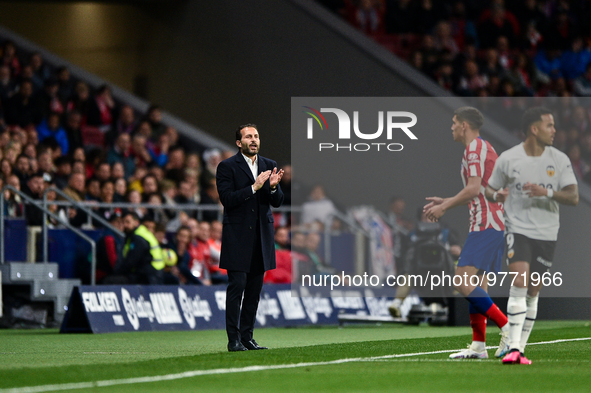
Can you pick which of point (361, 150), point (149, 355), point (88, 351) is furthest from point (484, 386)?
point (361, 150)

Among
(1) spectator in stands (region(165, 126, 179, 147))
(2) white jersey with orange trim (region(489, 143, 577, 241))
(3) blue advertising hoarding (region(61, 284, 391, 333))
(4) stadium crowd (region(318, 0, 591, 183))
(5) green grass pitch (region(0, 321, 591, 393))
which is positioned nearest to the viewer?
(5) green grass pitch (region(0, 321, 591, 393))

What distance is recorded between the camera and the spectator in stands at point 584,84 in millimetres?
23000

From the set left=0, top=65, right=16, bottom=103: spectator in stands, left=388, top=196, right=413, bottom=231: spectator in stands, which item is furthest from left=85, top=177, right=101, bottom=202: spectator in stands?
left=388, top=196, right=413, bottom=231: spectator in stands

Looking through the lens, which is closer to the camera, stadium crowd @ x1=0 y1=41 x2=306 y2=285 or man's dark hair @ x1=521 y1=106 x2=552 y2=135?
man's dark hair @ x1=521 y1=106 x2=552 y2=135

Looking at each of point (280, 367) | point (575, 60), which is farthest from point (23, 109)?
point (575, 60)

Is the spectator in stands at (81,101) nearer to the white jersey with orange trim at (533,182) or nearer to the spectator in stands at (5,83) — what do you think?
the spectator in stands at (5,83)

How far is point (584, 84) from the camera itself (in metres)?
23.4

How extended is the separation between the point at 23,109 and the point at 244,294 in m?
9.83

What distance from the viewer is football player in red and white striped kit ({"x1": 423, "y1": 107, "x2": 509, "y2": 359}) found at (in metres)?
8.88

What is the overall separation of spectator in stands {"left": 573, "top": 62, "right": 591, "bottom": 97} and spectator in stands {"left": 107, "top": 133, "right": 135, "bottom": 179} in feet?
34.0

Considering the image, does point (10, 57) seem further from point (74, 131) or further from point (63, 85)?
point (74, 131)

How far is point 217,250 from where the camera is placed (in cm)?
1728

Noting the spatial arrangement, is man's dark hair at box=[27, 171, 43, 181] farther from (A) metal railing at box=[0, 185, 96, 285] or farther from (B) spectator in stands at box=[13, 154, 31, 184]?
(A) metal railing at box=[0, 185, 96, 285]

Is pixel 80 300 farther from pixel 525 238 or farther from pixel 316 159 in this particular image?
pixel 525 238
